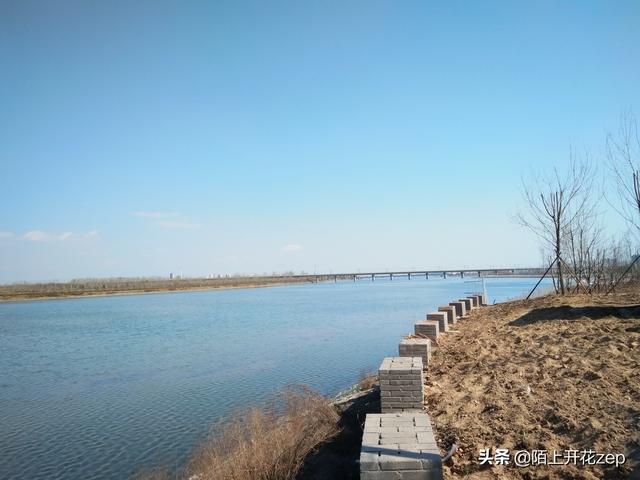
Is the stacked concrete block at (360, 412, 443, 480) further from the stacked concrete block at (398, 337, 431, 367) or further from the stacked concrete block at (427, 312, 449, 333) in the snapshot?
the stacked concrete block at (427, 312, 449, 333)

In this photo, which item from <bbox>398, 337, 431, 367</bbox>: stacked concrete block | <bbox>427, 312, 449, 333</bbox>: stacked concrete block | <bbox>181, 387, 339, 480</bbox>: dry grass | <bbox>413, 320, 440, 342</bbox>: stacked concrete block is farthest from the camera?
<bbox>427, 312, 449, 333</bbox>: stacked concrete block

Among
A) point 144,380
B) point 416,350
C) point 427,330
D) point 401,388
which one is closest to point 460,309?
point 427,330

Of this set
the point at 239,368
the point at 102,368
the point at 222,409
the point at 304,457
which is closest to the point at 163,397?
the point at 222,409

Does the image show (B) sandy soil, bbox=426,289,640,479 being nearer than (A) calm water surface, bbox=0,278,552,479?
Yes

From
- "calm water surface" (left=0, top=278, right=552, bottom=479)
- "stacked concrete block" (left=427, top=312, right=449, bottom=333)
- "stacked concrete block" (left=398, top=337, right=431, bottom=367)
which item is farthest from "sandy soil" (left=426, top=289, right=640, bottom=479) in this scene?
"calm water surface" (left=0, top=278, right=552, bottom=479)

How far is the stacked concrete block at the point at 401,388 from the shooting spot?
7.09m

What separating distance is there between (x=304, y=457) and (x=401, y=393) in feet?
5.31

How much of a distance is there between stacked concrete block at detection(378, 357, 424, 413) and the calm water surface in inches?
189

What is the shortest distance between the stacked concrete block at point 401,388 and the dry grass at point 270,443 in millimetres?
1261

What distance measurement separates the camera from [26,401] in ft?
49.1

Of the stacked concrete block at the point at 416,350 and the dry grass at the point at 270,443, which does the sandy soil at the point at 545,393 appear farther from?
the dry grass at the point at 270,443

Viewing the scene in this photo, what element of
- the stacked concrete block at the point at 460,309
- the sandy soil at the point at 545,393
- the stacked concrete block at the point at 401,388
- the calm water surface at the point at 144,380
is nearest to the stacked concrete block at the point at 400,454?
the sandy soil at the point at 545,393

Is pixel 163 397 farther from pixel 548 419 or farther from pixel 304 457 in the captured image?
pixel 548 419

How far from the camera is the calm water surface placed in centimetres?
1045
